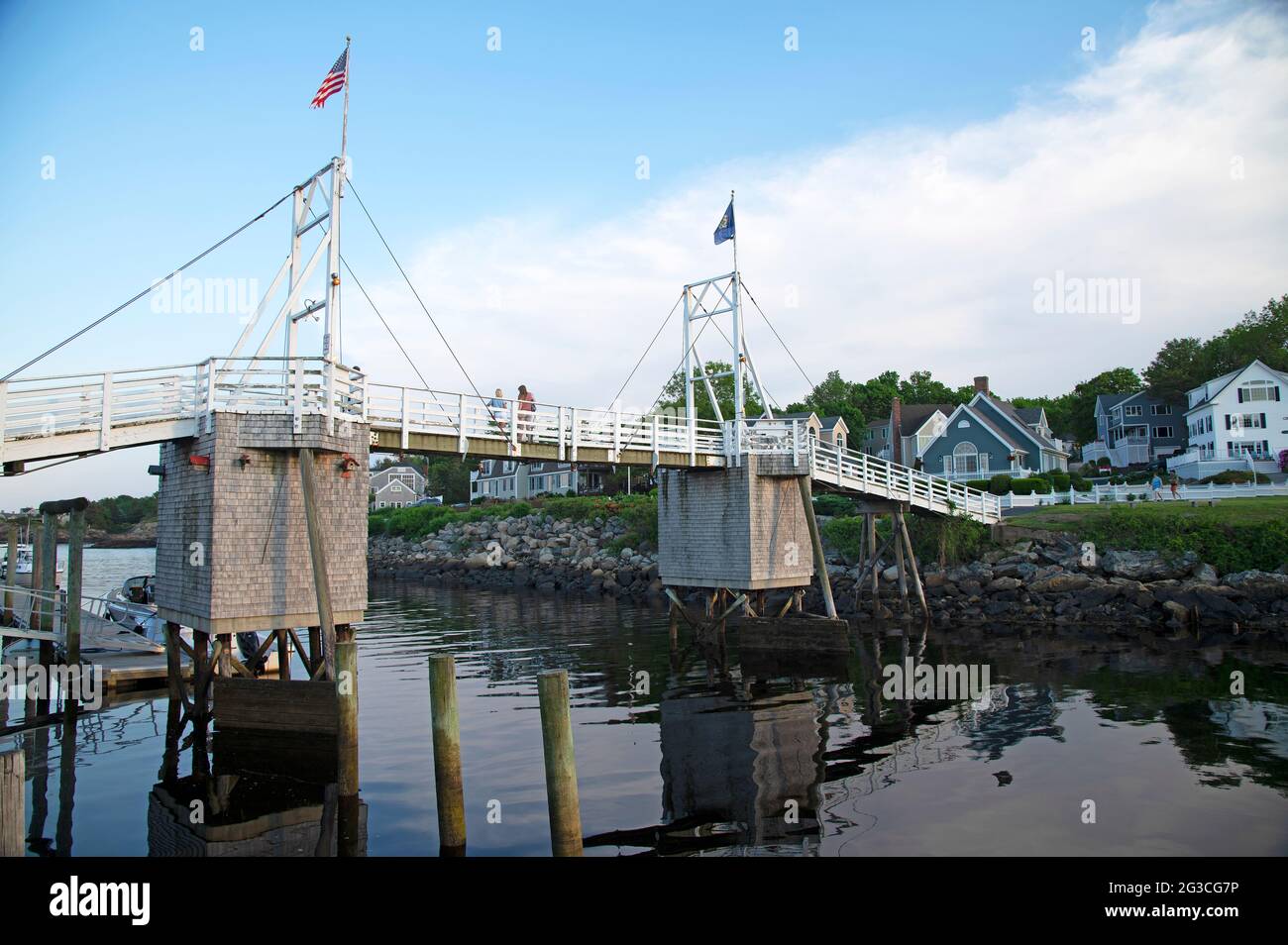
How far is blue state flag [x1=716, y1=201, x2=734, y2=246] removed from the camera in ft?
91.2

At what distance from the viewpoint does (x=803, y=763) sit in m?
15.2

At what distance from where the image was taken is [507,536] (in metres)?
63.8

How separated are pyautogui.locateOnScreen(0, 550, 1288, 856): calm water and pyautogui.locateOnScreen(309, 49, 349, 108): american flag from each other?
14.1m

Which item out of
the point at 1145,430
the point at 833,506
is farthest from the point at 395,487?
the point at 1145,430

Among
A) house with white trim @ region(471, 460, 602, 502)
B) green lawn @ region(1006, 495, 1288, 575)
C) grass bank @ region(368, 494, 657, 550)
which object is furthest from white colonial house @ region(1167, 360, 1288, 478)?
house with white trim @ region(471, 460, 602, 502)

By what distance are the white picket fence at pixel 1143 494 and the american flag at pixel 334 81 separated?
34.1 meters

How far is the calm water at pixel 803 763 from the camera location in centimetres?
1175

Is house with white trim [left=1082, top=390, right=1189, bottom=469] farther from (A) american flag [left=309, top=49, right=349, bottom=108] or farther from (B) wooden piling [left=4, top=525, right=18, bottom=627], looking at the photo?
(B) wooden piling [left=4, top=525, right=18, bottom=627]

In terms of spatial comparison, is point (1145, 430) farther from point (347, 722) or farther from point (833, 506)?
point (347, 722)

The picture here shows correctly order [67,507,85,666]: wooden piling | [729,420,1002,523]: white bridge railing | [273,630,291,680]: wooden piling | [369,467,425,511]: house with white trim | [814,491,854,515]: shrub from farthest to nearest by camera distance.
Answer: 1. [369,467,425,511]: house with white trim
2. [814,491,854,515]: shrub
3. [729,420,1002,523]: white bridge railing
4. [67,507,85,666]: wooden piling
5. [273,630,291,680]: wooden piling

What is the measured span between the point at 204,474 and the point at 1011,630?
26.7m

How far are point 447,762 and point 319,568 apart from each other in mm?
6299
